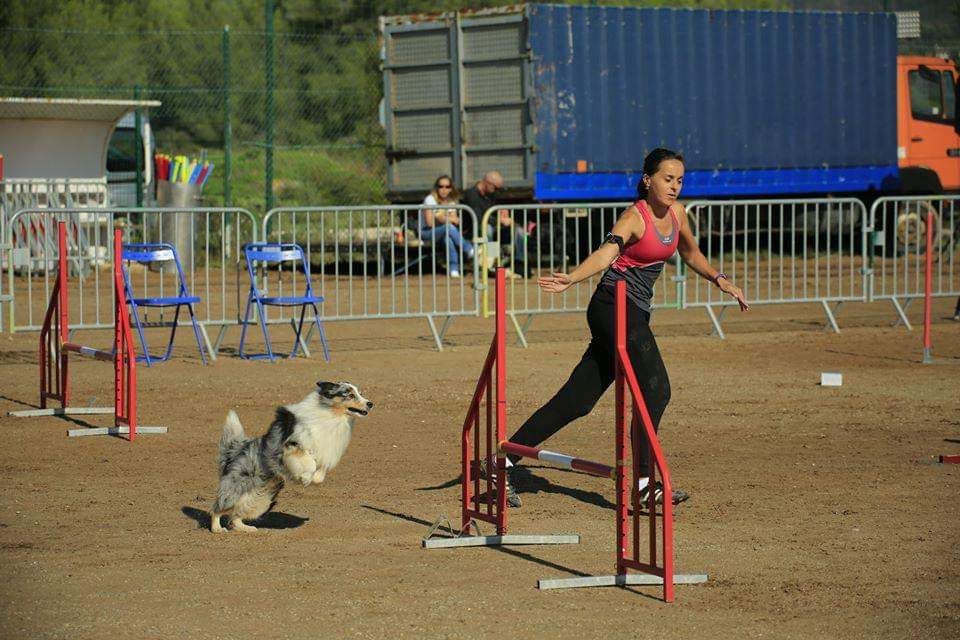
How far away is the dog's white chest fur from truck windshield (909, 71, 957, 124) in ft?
68.8

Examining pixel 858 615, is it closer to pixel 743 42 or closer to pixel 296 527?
pixel 296 527

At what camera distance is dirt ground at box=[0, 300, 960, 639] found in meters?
5.68

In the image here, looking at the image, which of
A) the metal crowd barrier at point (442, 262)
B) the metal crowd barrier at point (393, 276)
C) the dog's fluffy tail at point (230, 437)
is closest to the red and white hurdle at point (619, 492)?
the dog's fluffy tail at point (230, 437)

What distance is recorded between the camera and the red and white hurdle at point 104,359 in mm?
9734

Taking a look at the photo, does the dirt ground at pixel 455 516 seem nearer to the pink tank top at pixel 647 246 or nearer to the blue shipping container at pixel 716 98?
the pink tank top at pixel 647 246

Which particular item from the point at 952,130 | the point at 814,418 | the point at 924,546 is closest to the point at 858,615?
the point at 924,546

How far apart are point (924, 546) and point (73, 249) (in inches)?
658

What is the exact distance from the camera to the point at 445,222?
18.5 m

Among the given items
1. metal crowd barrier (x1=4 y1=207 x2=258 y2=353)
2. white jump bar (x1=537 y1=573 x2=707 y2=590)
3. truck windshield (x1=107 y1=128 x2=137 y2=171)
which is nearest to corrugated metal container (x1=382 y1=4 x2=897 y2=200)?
metal crowd barrier (x1=4 y1=207 x2=258 y2=353)

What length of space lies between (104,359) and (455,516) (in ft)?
11.3

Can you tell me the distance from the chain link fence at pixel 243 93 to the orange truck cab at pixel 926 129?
9671mm

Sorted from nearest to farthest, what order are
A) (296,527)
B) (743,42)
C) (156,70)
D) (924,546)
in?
(924,546)
(296,527)
(743,42)
(156,70)

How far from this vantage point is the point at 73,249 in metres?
21.2

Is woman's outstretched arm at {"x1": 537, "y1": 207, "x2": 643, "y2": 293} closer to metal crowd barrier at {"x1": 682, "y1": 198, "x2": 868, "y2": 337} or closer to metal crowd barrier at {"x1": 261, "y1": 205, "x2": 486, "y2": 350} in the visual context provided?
metal crowd barrier at {"x1": 261, "y1": 205, "x2": 486, "y2": 350}
